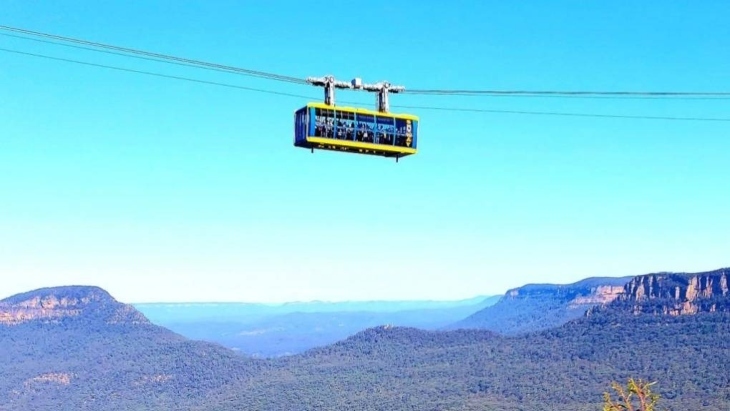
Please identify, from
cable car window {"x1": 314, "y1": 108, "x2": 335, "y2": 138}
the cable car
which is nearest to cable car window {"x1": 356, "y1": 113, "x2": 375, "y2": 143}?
the cable car

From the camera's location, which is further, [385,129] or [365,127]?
[385,129]

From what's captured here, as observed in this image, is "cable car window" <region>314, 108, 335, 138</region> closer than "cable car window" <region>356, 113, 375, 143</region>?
Yes

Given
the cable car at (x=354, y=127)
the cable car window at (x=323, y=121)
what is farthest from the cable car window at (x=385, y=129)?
the cable car window at (x=323, y=121)

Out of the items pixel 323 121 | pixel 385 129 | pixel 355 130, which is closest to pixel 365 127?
pixel 355 130

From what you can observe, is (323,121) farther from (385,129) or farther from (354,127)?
(385,129)

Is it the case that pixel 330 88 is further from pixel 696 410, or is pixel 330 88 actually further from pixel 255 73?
pixel 696 410

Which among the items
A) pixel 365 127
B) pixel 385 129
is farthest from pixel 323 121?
pixel 385 129

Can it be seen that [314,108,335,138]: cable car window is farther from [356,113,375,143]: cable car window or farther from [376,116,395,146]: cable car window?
[376,116,395,146]: cable car window

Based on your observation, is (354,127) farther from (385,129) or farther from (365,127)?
(385,129)

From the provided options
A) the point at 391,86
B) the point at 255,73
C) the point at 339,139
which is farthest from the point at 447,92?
the point at 255,73
